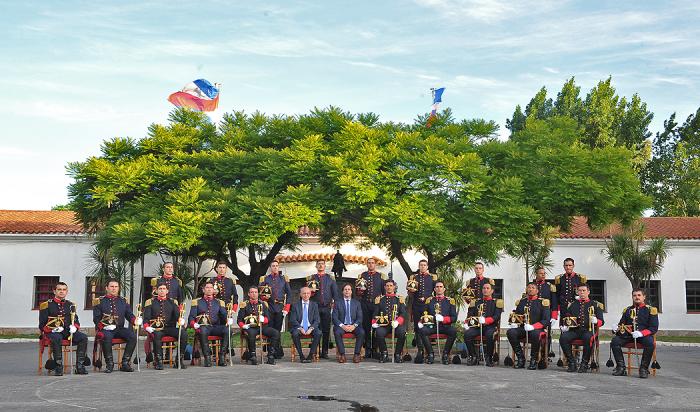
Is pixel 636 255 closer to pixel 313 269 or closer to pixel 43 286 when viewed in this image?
pixel 313 269

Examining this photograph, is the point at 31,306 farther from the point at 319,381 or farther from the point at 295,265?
the point at 319,381

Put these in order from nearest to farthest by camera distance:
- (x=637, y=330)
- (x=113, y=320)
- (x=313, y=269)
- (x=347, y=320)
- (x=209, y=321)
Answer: (x=637, y=330) < (x=113, y=320) < (x=209, y=321) < (x=347, y=320) < (x=313, y=269)

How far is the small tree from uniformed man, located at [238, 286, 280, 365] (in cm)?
1798

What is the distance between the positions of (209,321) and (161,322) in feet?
3.29

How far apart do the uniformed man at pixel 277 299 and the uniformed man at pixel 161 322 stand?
2132mm

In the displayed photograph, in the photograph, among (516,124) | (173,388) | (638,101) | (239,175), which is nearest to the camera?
(173,388)

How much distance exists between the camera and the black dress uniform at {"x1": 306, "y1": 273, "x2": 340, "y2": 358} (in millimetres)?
16678

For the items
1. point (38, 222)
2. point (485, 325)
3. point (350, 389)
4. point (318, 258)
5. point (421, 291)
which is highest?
point (38, 222)

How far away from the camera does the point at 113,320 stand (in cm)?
1416

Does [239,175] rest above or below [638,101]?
below

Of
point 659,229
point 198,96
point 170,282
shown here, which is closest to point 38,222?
point 198,96

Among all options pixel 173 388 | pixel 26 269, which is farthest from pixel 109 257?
pixel 173 388

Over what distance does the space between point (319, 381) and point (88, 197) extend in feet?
42.5

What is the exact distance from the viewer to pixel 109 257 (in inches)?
1028
